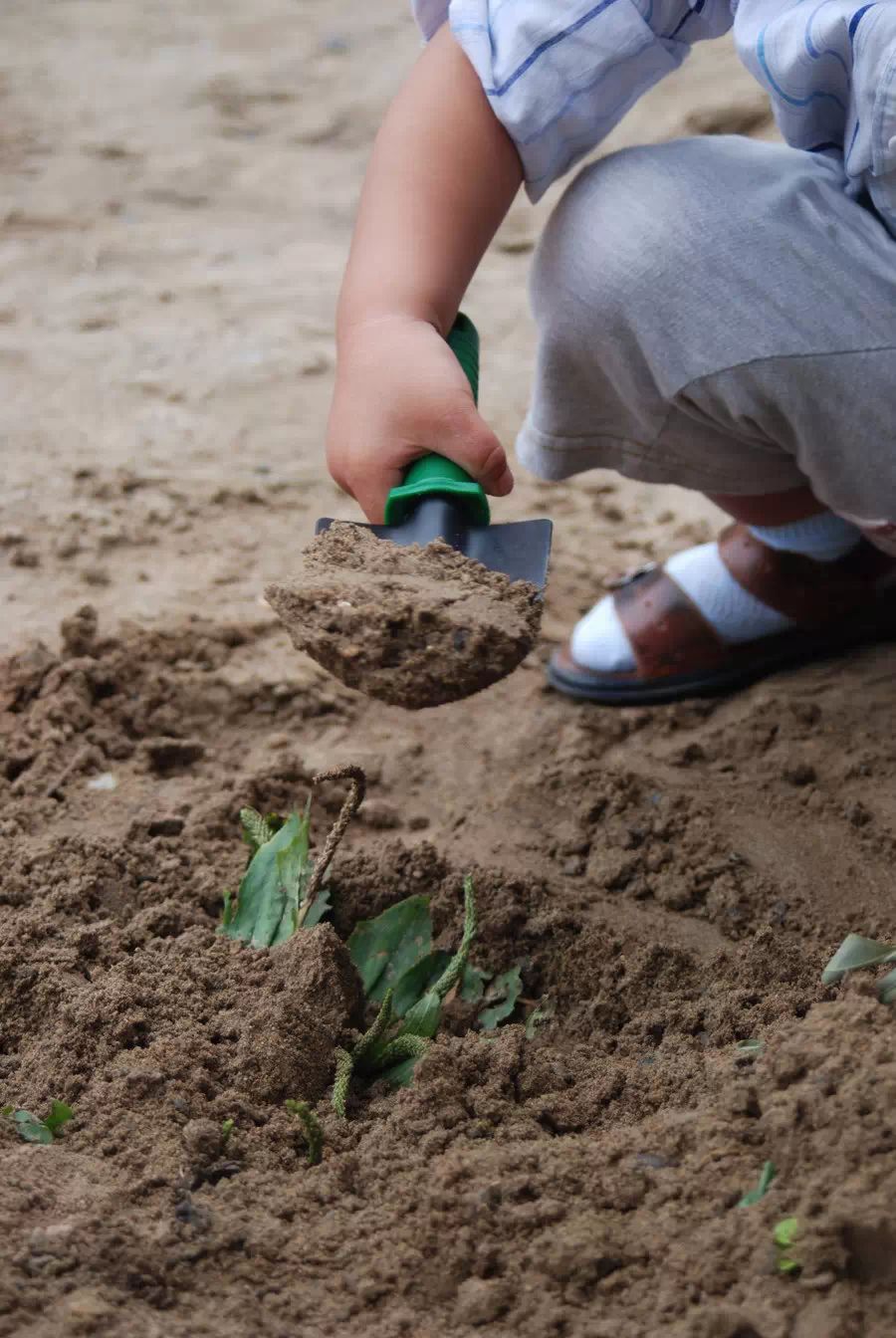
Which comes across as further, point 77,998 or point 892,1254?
point 77,998

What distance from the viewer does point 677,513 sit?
2.40 meters

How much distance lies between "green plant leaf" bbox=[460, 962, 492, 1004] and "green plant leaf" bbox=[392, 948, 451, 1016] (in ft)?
0.08

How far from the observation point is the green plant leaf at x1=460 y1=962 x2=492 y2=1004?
4.41 feet

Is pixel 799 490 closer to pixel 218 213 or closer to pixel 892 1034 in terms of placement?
pixel 892 1034

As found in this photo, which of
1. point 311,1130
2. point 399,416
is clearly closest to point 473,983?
point 311,1130

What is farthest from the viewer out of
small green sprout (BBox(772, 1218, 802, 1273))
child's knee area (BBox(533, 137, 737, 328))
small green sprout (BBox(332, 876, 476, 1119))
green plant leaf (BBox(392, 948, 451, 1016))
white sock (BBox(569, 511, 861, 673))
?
white sock (BBox(569, 511, 861, 673))

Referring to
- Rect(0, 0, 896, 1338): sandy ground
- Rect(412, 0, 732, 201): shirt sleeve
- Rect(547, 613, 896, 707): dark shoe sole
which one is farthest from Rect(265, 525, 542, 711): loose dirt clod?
Rect(547, 613, 896, 707): dark shoe sole

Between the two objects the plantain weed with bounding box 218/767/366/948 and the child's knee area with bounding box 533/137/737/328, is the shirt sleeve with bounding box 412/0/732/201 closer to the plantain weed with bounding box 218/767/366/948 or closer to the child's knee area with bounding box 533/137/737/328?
the child's knee area with bounding box 533/137/737/328

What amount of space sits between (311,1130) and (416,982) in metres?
0.26

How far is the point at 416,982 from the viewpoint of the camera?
1.35 m

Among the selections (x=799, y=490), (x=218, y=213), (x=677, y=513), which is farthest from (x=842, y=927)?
(x=218, y=213)

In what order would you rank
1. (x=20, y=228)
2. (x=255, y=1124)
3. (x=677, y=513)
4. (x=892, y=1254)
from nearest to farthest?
1. (x=892, y=1254)
2. (x=255, y=1124)
3. (x=677, y=513)
4. (x=20, y=228)

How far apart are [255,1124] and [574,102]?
3.82 ft

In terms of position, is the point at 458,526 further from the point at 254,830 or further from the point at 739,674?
the point at 739,674
